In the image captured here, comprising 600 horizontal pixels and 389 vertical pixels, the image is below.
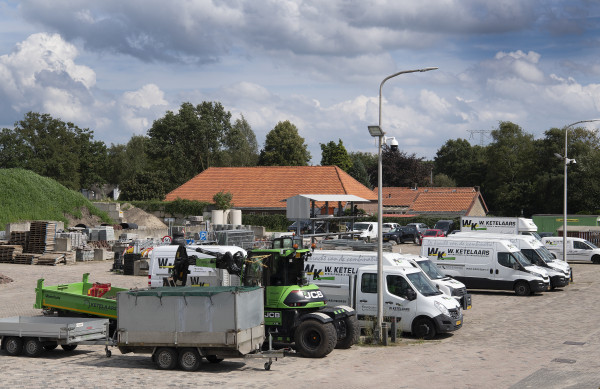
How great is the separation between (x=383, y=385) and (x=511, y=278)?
16.4m

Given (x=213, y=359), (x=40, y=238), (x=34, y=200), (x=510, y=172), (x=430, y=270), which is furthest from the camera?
(x=510, y=172)

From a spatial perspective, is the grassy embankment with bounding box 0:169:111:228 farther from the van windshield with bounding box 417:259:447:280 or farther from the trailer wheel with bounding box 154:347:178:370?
the trailer wheel with bounding box 154:347:178:370

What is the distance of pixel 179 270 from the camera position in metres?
16.6

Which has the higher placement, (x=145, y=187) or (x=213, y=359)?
(x=145, y=187)

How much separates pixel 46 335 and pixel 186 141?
72.7 meters

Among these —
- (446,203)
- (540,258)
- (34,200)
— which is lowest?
(540,258)

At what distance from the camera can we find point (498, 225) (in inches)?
1500

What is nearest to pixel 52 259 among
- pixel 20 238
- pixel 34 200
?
pixel 20 238

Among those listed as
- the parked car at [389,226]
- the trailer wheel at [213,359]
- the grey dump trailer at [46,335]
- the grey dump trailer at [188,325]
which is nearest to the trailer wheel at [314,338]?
the grey dump trailer at [188,325]

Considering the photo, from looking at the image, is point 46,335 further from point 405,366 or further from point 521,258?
point 521,258

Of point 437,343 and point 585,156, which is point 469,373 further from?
point 585,156

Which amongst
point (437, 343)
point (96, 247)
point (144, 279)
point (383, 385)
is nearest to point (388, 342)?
point (437, 343)

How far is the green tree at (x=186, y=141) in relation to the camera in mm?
85938

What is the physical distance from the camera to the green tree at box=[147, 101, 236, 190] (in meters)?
85.9
